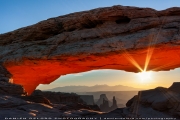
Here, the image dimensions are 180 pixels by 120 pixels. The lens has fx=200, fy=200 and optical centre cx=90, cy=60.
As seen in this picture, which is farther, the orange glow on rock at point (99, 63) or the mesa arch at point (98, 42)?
the orange glow on rock at point (99, 63)

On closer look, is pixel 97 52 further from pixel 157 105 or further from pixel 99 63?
pixel 157 105

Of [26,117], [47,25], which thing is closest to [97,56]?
[47,25]

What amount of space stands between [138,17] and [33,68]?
970 centimetres

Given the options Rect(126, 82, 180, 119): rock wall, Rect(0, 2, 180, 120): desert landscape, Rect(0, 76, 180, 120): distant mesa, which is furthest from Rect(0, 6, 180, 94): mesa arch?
Rect(126, 82, 180, 119): rock wall

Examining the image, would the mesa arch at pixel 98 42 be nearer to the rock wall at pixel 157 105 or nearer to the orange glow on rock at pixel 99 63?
the orange glow on rock at pixel 99 63

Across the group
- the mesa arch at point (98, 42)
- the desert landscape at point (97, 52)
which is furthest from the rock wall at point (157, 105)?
the mesa arch at point (98, 42)

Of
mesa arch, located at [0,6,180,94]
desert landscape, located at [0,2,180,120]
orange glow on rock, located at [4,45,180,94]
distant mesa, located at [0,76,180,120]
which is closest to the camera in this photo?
distant mesa, located at [0,76,180,120]

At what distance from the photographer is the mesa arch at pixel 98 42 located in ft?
40.3

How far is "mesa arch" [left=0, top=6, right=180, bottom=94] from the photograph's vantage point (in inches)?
484

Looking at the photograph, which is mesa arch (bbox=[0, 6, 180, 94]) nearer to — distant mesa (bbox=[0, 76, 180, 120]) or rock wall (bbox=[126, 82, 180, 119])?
distant mesa (bbox=[0, 76, 180, 120])

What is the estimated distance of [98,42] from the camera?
13.4 metres

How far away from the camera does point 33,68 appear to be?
1722cm

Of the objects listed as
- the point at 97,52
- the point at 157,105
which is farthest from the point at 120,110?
the point at 97,52

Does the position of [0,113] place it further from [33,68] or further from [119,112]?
[33,68]
